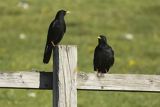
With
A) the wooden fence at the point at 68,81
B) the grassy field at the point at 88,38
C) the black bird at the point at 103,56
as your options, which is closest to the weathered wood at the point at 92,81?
the wooden fence at the point at 68,81

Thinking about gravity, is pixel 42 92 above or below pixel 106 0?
below

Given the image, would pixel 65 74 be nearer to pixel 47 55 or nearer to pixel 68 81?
pixel 68 81

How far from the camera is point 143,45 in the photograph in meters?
24.4

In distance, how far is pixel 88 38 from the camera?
83.1ft

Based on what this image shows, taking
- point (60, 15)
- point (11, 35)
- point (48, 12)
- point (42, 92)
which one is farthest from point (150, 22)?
point (60, 15)

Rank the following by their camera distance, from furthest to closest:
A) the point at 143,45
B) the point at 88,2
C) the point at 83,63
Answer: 1. the point at 88,2
2. the point at 143,45
3. the point at 83,63

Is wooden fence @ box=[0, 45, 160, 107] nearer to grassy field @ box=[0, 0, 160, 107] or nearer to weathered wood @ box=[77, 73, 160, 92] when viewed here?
weathered wood @ box=[77, 73, 160, 92]

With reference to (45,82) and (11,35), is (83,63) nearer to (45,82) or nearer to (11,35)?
(11,35)

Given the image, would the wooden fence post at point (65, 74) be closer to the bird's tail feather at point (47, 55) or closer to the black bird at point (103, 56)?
the bird's tail feather at point (47, 55)

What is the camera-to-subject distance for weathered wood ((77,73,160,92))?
22.4ft

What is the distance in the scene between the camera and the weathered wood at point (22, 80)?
6.76 m

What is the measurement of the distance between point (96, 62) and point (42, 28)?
16592 millimetres

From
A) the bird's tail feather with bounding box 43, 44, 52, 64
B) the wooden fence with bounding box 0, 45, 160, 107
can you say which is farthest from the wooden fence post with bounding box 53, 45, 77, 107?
the bird's tail feather with bounding box 43, 44, 52, 64

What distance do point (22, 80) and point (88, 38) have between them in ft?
61.0
